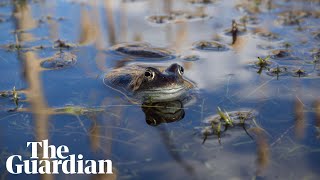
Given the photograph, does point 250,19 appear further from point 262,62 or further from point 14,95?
point 14,95

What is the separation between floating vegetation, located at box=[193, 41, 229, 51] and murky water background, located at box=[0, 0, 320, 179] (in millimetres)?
51

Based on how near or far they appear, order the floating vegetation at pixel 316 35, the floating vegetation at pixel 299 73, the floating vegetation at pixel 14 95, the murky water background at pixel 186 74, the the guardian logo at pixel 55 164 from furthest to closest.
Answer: the floating vegetation at pixel 316 35 → the floating vegetation at pixel 299 73 → the floating vegetation at pixel 14 95 → the murky water background at pixel 186 74 → the the guardian logo at pixel 55 164

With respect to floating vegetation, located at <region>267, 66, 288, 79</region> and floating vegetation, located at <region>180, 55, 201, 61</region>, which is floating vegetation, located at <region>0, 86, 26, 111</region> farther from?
floating vegetation, located at <region>267, 66, 288, 79</region>

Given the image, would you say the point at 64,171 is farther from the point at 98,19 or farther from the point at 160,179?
the point at 98,19

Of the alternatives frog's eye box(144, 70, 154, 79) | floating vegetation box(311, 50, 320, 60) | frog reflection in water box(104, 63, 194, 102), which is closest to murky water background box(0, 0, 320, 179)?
floating vegetation box(311, 50, 320, 60)

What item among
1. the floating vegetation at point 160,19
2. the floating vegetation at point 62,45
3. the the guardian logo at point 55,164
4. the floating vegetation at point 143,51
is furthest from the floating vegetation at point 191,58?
the the guardian logo at point 55,164

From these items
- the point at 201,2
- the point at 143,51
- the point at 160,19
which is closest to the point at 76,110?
the point at 143,51

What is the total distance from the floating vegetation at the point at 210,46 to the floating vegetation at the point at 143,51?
1.37 feet

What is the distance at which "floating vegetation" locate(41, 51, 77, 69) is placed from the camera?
5367mm

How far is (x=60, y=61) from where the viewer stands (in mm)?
5477

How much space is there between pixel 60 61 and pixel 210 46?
194cm

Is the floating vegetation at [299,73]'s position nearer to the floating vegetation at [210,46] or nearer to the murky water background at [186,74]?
the murky water background at [186,74]

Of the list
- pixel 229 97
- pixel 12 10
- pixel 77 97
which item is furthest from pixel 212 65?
pixel 12 10

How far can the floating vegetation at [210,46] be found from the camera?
589 cm
